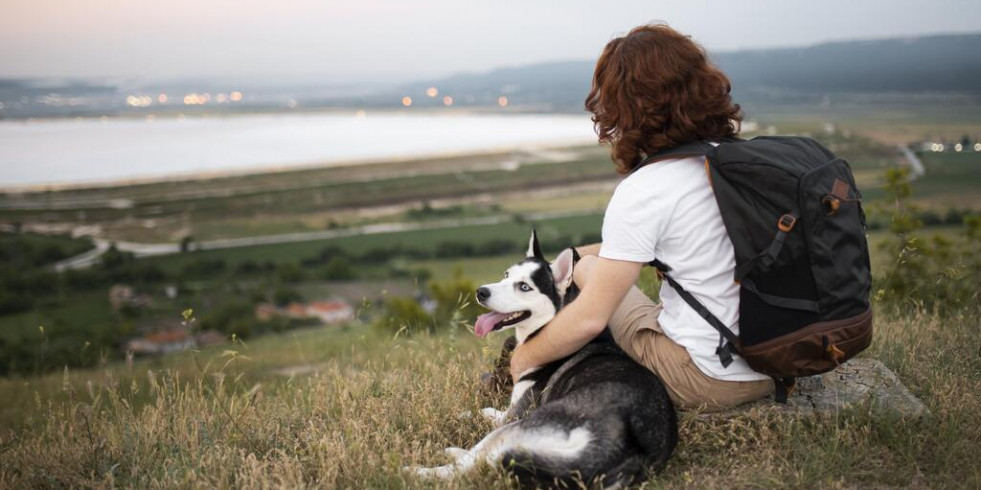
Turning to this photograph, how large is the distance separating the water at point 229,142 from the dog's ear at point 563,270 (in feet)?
410

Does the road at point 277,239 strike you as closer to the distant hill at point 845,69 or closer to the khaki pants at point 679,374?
the distant hill at point 845,69

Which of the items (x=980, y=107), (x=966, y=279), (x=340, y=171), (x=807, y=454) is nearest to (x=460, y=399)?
(x=807, y=454)

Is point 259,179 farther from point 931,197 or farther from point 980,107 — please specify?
point 980,107

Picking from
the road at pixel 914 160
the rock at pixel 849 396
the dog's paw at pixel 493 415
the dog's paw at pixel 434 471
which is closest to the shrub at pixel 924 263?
the rock at pixel 849 396

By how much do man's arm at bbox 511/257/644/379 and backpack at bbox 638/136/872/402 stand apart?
0.58 metres

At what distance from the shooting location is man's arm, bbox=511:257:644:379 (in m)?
3.56

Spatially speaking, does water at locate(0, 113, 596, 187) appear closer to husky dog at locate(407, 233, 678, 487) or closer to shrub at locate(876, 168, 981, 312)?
shrub at locate(876, 168, 981, 312)

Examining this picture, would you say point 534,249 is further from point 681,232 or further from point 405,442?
point 405,442

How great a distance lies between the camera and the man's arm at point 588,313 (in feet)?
11.7

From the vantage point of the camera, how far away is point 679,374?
402cm

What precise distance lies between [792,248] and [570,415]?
1.42 metres

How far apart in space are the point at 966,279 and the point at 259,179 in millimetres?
129329

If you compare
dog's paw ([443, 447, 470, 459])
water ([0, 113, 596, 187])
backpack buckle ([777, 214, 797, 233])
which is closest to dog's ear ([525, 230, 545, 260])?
dog's paw ([443, 447, 470, 459])

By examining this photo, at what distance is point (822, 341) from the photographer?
11.6ft
